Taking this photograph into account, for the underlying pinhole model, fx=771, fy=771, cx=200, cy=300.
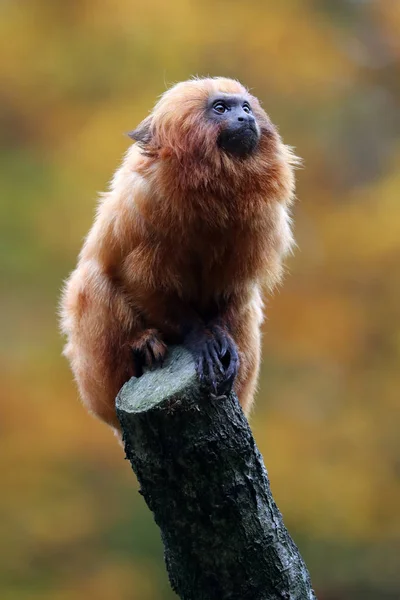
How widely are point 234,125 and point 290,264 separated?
7.84 feet

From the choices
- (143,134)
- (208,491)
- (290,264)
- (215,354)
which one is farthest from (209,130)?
(290,264)

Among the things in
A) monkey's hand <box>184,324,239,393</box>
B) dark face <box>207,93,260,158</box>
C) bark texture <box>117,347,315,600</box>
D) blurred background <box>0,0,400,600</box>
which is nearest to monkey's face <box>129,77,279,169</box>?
dark face <box>207,93,260,158</box>

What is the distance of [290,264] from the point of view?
15.4ft

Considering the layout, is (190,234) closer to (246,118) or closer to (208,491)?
(246,118)

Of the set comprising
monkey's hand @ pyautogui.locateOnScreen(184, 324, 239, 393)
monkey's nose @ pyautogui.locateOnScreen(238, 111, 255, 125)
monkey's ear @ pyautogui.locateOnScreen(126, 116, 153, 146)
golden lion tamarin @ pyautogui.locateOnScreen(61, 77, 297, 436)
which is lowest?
monkey's hand @ pyautogui.locateOnScreen(184, 324, 239, 393)

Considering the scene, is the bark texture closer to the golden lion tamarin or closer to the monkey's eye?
the golden lion tamarin

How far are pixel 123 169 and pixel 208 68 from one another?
2439mm

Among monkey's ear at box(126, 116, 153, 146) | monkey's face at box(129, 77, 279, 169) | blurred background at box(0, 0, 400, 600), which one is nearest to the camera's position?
monkey's face at box(129, 77, 279, 169)

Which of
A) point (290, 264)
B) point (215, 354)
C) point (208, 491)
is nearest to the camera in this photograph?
point (208, 491)

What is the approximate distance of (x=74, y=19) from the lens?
15.9 ft

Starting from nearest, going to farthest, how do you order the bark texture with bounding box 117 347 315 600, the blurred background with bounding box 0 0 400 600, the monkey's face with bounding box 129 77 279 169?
the bark texture with bounding box 117 347 315 600, the monkey's face with bounding box 129 77 279 169, the blurred background with bounding box 0 0 400 600

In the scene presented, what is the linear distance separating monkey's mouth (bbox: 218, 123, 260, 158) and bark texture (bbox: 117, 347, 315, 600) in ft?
2.33

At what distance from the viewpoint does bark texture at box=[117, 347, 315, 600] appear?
2.05 meters

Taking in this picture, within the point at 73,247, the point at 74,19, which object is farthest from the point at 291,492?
the point at 74,19
